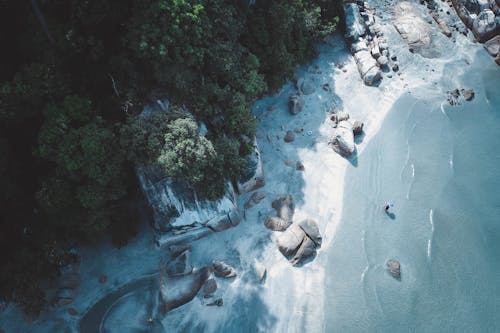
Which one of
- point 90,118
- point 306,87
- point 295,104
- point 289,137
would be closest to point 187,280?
point 90,118

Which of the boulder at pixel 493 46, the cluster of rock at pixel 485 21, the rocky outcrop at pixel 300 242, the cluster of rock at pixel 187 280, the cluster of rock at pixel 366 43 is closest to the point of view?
the cluster of rock at pixel 187 280

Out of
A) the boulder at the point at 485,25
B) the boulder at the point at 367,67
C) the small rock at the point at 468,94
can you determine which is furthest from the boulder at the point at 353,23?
the boulder at the point at 485,25

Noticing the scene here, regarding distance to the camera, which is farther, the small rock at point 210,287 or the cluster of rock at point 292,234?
the cluster of rock at point 292,234

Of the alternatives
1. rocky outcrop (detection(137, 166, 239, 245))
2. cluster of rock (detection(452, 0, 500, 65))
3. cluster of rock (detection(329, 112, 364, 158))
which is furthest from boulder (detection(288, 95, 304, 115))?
cluster of rock (detection(452, 0, 500, 65))

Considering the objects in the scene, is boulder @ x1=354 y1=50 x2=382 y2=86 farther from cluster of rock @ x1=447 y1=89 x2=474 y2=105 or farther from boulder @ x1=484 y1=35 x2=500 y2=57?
boulder @ x1=484 y1=35 x2=500 y2=57

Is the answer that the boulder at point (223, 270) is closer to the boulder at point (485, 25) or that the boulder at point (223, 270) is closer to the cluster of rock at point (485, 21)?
the cluster of rock at point (485, 21)
